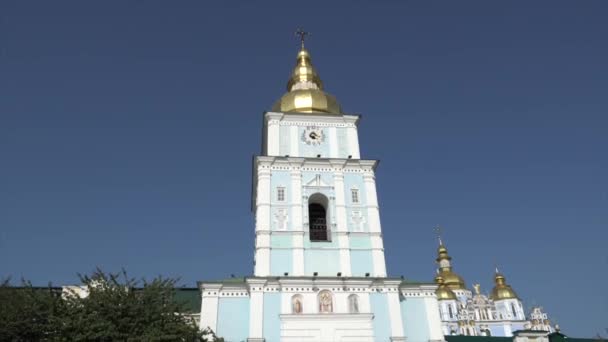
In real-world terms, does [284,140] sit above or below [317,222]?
above

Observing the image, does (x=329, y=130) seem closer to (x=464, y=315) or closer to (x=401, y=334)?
(x=401, y=334)

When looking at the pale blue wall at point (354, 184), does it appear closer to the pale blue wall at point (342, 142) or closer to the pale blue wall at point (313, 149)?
the pale blue wall at point (342, 142)

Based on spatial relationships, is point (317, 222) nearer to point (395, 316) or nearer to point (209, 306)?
point (395, 316)

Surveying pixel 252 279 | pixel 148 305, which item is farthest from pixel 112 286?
pixel 252 279

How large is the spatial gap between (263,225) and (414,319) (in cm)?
818

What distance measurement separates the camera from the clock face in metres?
27.8

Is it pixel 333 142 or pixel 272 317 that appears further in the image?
pixel 333 142

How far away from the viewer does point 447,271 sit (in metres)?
70.9

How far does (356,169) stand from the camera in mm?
26984

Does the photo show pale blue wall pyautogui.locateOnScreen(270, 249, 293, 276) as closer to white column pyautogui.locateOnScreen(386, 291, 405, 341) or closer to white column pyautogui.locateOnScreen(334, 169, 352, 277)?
white column pyautogui.locateOnScreen(334, 169, 352, 277)

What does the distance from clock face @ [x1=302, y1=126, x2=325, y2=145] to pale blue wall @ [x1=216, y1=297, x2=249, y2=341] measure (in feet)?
30.3

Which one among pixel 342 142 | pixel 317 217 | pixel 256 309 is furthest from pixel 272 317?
pixel 342 142

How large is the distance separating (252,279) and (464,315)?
157ft

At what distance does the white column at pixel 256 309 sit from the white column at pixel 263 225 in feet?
1.75
